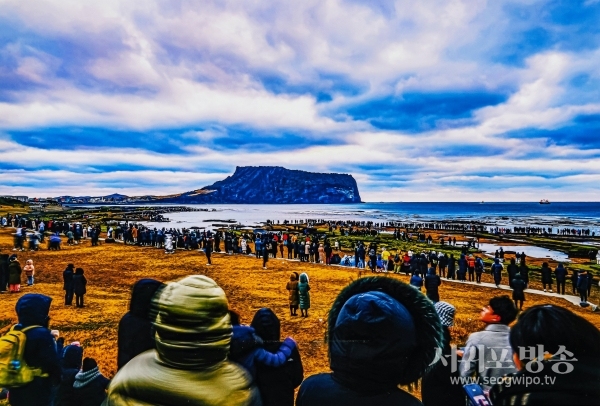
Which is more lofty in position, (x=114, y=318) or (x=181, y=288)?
(x=181, y=288)

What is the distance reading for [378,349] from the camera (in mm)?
1701

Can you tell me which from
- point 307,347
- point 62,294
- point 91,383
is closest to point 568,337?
point 91,383

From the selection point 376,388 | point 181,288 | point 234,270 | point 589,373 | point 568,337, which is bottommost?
point 234,270

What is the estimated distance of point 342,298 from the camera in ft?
6.93

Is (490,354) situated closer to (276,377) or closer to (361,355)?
(276,377)

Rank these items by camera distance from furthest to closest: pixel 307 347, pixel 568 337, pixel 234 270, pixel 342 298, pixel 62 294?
pixel 234 270, pixel 62 294, pixel 307 347, pixel 342 298, pixel 568 337

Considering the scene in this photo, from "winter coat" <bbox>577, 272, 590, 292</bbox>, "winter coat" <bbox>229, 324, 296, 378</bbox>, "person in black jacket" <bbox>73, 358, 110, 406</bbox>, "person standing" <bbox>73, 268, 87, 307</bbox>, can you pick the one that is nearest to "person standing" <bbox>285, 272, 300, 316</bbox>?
"person standing" <bbox>73, 268, 87, 307</bbox>

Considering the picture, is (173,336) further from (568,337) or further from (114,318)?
(114,318)

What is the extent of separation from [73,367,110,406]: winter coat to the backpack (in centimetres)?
41

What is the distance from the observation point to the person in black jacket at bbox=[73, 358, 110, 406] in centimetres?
376

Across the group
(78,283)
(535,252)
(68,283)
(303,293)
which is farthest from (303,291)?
(535,252)

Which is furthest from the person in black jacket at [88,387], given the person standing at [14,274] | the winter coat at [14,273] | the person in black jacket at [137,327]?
the winter coat at [14,273]

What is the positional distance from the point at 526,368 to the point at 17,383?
417 centimetres

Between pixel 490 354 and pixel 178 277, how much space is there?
259cm
